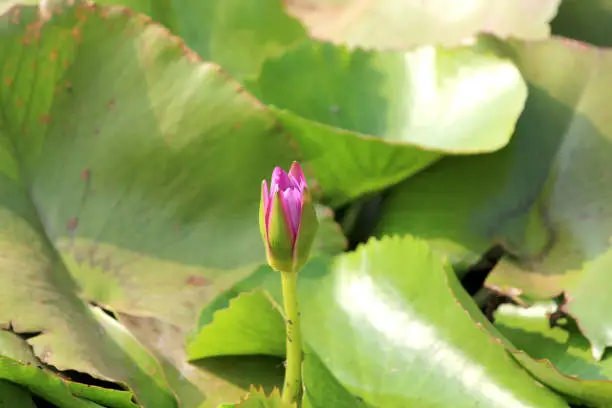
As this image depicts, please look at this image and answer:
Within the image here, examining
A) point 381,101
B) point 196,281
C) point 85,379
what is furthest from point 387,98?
point 85,379

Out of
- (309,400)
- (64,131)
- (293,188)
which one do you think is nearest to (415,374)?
(309,400)

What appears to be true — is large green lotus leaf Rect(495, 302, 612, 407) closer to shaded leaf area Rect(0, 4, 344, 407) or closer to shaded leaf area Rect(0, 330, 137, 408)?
shaded leaf area Rect(0, 4, 344, 407)

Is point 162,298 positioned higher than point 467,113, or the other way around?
point 467,113

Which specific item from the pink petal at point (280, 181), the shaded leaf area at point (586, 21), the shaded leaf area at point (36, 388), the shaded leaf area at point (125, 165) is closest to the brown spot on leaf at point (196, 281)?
the shaded leaf area at point (125, 165)

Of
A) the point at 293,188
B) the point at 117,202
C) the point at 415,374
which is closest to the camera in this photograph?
the point at 293,188

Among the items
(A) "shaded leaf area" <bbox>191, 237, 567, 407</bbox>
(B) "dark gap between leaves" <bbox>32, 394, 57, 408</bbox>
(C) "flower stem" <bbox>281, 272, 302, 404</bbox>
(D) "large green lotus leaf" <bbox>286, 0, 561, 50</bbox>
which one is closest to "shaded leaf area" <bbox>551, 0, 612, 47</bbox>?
(D) "large green lotus leaf" <bbox>286, 0, 561, 50</bbox>

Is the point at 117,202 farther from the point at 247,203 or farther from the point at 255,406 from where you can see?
the point at 255,406
